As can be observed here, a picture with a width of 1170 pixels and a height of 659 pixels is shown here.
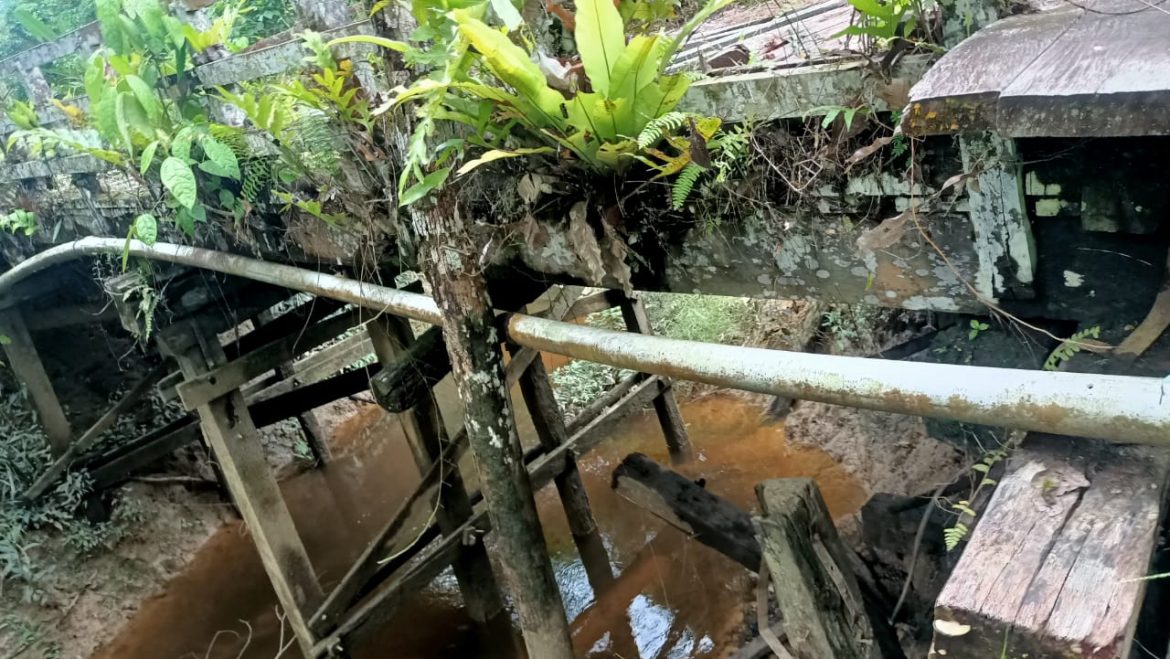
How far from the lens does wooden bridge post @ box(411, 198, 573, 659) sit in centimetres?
239

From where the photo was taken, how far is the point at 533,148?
2.10 meters

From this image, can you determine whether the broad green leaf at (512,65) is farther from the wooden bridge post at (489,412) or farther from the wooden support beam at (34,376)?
the wooden support beam at (34,376)

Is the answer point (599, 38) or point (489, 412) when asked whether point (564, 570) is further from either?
point (599, 38)

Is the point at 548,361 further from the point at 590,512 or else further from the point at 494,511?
the point at 494,511

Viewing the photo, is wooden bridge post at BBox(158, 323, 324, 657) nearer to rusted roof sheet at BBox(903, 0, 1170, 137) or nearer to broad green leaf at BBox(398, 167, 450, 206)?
broad green leaf at BBox(398, 167, 450, 206)

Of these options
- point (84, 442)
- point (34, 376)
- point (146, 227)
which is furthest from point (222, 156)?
point (34, 376)

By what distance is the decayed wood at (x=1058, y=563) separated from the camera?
996mm

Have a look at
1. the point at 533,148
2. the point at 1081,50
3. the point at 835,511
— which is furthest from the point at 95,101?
the point at 835,511

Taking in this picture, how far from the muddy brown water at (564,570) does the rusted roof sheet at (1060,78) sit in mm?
4531

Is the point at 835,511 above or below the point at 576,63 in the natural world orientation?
below

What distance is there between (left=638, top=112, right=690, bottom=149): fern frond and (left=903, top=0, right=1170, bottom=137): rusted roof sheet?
0.64 metres

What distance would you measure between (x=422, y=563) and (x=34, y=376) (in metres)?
4.49

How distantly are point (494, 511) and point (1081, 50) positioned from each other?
83.1 inches

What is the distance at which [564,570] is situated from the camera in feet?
20.7
